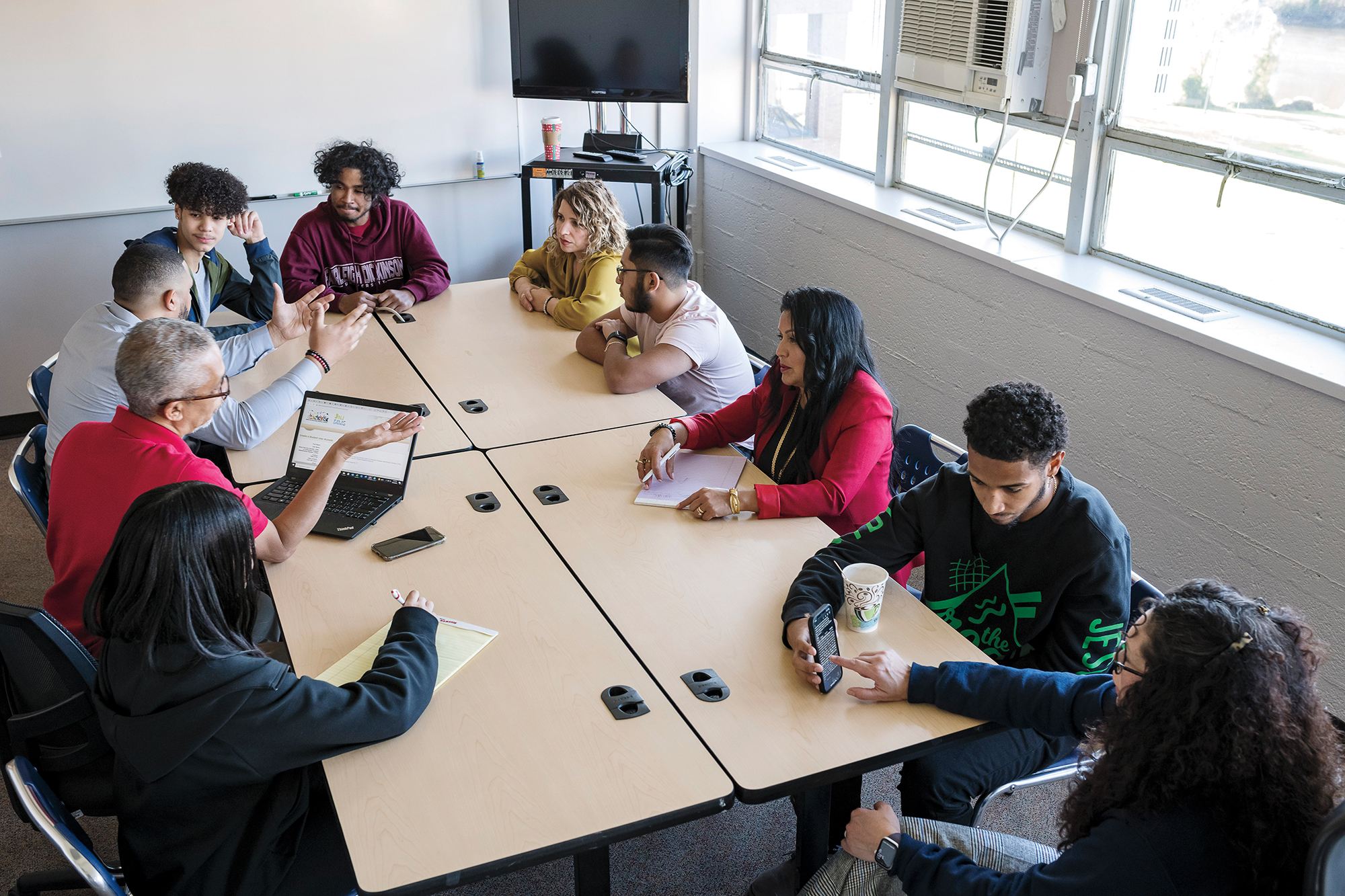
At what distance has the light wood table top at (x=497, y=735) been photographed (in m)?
1.53

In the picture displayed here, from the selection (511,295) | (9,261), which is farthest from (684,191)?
(9,261)

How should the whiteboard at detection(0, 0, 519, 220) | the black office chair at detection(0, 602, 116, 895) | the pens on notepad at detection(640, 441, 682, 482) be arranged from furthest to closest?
the whiteboard at detection(0, 0, 519, 220), the pens on notepad at detection(640, 441, 682, 482), the black office chair at detection(0, 602, 116, 895)

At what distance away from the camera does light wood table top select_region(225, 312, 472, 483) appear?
8.96 feet

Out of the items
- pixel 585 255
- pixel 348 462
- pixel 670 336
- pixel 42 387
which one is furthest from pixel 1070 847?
pixel 42 387

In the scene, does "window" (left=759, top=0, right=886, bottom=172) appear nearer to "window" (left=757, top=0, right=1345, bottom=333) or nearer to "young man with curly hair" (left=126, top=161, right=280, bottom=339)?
"window" (left=757, top=0, right=1345, bottom=333)

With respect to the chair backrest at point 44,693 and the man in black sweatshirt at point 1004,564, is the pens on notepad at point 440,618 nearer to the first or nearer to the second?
the chair backrest at point 44,693

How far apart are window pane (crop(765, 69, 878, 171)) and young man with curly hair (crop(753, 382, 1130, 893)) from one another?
289cm

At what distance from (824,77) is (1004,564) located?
11.4ft

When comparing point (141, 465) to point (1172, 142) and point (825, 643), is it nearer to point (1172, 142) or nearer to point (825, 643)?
point (825, 643)

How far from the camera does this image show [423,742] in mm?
1714

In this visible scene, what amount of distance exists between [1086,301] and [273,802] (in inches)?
107

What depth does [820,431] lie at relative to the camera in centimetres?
257

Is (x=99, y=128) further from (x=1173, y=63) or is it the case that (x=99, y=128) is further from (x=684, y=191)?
(x=1173, y=63)

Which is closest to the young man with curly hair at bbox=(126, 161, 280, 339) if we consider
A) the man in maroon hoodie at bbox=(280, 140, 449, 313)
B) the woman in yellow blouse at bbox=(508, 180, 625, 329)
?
the man in maroon hoodie at bbox=(280, 140, 449, 313)
